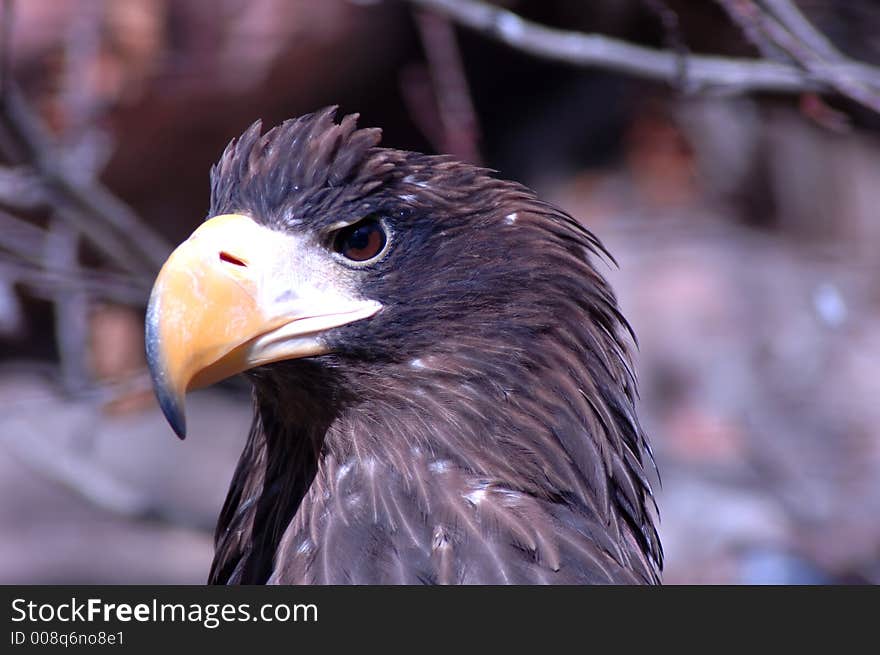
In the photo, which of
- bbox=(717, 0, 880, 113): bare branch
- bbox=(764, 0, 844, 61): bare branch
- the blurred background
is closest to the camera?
bbox=(717, 0, 880, 113): bare branch

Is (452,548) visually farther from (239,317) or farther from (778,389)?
(778,389)

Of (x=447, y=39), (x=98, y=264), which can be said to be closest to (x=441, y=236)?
(x=447, y=39)

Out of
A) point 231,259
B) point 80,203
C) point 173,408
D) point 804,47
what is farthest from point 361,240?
point 80,203

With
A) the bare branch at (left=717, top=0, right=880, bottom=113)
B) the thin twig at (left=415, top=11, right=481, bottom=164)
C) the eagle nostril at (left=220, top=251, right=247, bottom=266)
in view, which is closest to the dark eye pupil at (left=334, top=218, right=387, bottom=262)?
the eagle nostril at (left=220, top=251, right=247, bottom=266)

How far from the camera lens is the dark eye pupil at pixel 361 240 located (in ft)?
7.42

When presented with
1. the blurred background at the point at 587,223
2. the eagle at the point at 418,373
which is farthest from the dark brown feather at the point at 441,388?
the blurred background at the point at 587,223

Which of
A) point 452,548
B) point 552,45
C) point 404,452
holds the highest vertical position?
point 552,45

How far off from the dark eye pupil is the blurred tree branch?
96cm

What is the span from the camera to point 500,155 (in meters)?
7.47

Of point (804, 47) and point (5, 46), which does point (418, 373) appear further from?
point (5, 46)

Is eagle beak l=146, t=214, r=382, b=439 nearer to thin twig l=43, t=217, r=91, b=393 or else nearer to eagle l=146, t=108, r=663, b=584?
eagle l=146, t=108, r=663, b=584

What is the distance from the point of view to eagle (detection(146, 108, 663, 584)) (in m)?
2.15

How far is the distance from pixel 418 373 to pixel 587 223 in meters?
5.20
